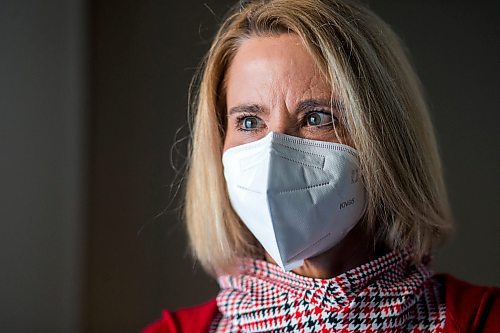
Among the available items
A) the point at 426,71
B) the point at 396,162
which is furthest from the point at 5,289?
the point at 426,71

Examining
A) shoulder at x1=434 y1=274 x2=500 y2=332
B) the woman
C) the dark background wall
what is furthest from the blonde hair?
the dark background wall

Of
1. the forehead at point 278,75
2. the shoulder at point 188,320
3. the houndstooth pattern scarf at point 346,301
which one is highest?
the forehead at point 278,75

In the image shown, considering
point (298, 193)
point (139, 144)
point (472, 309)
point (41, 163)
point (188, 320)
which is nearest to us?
point (298, 193)

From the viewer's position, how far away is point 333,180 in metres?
1.14

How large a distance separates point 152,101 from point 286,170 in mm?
903

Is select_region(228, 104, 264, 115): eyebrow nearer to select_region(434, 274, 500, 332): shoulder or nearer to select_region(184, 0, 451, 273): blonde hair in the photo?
select_region(184, 0, 451, 273): blonde hair

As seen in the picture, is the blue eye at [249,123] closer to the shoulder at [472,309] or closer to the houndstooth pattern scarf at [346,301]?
the houndstooth pattern scarf at [346,301]

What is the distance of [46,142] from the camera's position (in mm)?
1822

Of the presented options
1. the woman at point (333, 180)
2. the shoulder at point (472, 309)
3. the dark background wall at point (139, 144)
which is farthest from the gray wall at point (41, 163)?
the shoulder at point (472, 309)

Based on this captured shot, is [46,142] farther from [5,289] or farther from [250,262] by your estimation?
[250,262]

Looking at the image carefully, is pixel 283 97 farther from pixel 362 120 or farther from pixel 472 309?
pixel 472 309

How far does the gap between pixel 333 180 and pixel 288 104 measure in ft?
0.51

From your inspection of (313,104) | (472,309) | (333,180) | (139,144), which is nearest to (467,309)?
(472,309)

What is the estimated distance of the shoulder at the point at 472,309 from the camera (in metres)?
1.19
